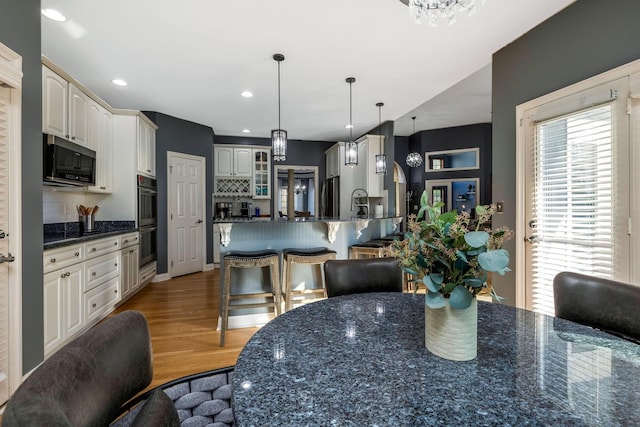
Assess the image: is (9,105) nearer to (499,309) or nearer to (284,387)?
(284,387)

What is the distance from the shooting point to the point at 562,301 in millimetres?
1249

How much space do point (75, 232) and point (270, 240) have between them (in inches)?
87.4

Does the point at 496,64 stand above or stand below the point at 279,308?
above

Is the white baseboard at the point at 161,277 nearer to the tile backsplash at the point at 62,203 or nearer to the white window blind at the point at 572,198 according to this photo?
the tile backsplash at the point at 62,203

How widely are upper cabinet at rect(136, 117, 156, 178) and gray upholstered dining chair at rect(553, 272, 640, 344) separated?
15.3 feet

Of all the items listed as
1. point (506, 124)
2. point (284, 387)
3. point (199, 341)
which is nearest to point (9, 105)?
point (199, 341)

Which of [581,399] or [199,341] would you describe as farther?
[199,341]

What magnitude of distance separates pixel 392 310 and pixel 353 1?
2.19 meters

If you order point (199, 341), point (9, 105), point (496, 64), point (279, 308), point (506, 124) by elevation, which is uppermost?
point (496, 64)

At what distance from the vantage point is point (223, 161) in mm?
6148

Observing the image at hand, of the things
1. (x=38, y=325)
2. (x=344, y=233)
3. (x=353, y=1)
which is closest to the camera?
(x=38, y=325)

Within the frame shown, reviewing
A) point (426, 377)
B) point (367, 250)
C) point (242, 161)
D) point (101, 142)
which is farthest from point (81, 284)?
point (242, 161)

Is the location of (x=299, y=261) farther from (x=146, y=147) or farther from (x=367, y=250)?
(x=146, y=147)

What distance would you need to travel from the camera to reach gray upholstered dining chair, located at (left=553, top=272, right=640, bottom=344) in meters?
1.06
